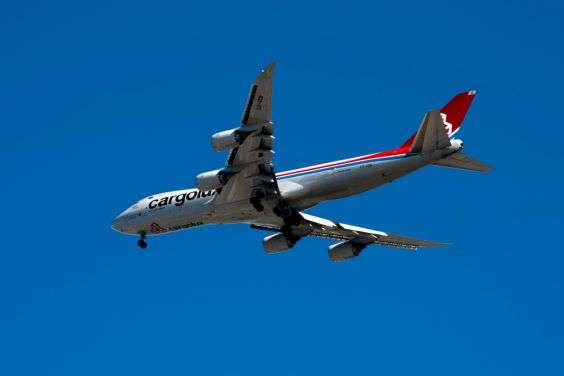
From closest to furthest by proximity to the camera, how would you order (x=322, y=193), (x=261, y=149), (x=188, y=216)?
(x=261, y=149)
(x=322, y=193)
(x=188, y=216)

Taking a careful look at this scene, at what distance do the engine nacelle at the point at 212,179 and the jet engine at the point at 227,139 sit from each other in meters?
2.45

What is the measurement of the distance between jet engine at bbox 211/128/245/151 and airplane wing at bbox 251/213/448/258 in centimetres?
871

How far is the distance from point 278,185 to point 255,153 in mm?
4381

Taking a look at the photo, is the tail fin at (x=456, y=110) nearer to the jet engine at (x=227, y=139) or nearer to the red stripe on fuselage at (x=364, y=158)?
the red stripe on fuselage at (x=364, y=158)

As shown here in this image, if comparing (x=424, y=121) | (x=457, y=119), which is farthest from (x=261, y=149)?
(x=457, y=119)

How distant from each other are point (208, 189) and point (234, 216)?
10.4 ft

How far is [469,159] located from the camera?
154 feet

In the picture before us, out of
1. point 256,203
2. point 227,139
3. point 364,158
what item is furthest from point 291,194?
point 227,139

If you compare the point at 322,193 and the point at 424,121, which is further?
the point at 322,193

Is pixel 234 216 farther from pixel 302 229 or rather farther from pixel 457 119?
pixel 457 119

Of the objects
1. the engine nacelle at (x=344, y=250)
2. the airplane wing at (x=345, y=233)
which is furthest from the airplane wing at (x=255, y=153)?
the engine nacelle at (x=344, y=250)

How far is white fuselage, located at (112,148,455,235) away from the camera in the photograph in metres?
48.3

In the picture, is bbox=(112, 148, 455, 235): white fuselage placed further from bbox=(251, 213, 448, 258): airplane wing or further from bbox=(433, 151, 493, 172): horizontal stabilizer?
bbox=(251, 213, 448, 258): airplane wing

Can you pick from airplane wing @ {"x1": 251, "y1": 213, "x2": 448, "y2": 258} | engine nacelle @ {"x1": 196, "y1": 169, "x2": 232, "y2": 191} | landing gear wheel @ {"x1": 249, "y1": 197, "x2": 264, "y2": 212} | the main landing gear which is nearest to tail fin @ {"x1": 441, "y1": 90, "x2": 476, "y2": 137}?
airplane wing @ {"x1": 251, "y1": 213, "x2": 448, "y2": 258}
